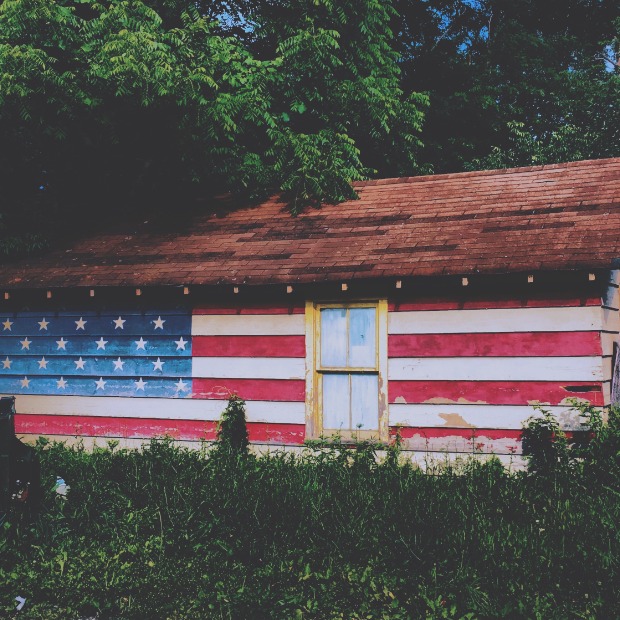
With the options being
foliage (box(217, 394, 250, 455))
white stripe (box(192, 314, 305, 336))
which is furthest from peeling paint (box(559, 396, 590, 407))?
foliage (box(217, 394, 250, 455))

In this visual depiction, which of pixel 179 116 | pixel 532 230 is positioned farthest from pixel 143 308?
pixel 532 230

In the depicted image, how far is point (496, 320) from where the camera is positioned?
8.21m

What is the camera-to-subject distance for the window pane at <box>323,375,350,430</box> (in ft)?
28.9

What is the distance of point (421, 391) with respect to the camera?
8445 millimetres

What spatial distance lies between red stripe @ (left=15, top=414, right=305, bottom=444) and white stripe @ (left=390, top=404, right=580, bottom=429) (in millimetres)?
1326

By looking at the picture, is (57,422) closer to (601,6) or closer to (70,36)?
(70,36)

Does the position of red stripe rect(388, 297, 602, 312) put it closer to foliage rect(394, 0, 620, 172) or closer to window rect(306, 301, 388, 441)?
window rect(306, 301, 388, 441)

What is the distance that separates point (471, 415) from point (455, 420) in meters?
0.19

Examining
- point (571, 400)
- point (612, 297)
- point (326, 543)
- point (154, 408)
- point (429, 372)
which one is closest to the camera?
point (326, 543)

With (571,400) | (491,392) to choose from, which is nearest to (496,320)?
(491,392)

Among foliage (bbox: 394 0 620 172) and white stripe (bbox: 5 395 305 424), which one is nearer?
white stripe (bbox: 5 395 305 424)

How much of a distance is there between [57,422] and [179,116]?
5.63 m

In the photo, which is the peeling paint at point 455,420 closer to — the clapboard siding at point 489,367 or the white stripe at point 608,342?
the clapboard siding at point 489,367

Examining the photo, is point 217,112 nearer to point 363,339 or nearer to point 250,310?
point 250,310
